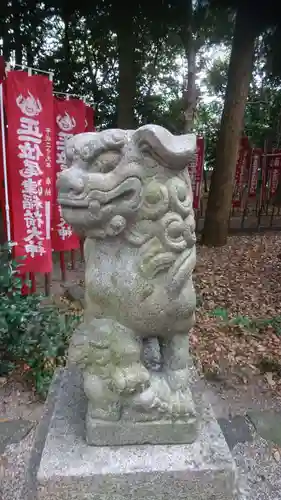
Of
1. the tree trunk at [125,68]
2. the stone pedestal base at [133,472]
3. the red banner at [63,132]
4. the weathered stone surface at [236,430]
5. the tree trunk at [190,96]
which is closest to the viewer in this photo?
the stone pedestal base at [133,472]

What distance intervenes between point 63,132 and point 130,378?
4.23 meters

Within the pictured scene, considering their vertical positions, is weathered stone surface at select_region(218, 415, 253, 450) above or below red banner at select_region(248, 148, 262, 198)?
below

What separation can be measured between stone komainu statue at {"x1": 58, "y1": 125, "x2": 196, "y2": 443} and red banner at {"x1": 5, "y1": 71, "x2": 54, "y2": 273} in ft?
8.96

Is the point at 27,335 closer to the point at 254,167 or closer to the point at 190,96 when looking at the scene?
the point at 190,96

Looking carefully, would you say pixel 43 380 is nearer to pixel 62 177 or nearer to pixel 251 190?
pixel 62 177

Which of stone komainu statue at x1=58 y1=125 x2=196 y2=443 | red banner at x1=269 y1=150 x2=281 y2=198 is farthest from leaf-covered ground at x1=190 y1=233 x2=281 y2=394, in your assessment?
stone komainu statue at x1=58 y1=125 x2=196 y2=443

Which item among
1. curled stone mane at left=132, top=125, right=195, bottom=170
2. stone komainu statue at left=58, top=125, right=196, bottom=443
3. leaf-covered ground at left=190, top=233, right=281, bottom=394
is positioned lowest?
leaf-covered ground at left=190, top=233, right=281, bottom=394

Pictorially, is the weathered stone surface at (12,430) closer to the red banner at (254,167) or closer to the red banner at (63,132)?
the red banner at (63,132)

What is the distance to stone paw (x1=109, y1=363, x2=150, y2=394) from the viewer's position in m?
1.58

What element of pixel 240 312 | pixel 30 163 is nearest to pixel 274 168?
pixel 240 312

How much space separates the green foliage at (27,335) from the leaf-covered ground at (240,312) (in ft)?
4.50

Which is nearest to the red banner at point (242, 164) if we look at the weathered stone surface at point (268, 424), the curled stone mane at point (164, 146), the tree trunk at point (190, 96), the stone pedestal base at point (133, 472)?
the tree trunk at point (190, 96)

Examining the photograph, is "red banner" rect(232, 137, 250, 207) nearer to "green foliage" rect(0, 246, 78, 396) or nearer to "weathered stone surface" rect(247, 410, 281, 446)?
"green foliage" rect(0, 246, 78, 396)

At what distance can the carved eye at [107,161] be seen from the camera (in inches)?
58.5
